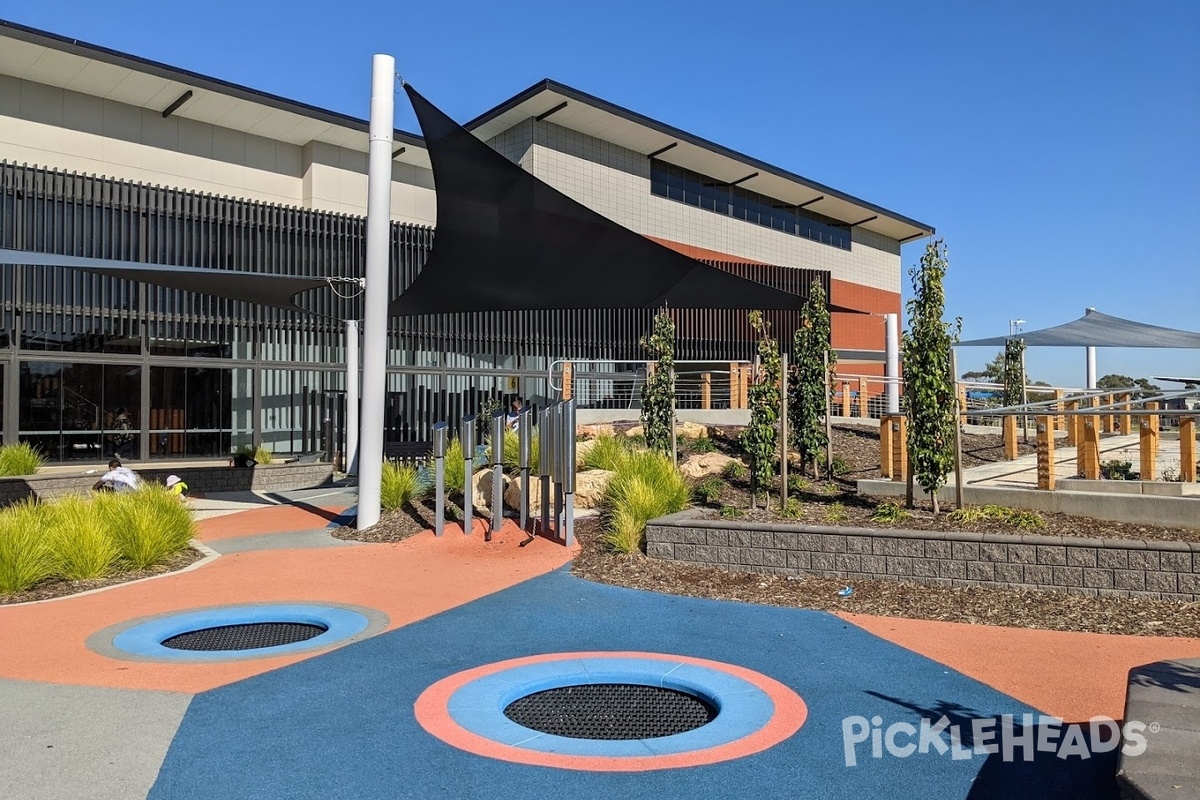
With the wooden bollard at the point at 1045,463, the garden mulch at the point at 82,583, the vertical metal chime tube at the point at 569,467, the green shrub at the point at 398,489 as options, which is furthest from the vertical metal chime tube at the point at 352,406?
the wooden bollard at the point at 1045,463

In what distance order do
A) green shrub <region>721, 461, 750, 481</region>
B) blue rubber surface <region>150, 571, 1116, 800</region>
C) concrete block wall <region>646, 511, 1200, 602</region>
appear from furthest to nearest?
green shrub <region>721, 461, 750, 481</region> → concrete block wall <region>646, 511, 1200, 602</region> → blue rubber surface <region>150, 571, 1116, 800</region>

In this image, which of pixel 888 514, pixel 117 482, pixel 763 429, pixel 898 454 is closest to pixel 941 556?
pixel 888 514

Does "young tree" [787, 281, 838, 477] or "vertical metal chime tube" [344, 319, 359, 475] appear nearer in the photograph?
"young tree" [787, 281, 838, 477]

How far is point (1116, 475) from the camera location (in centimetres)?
1112

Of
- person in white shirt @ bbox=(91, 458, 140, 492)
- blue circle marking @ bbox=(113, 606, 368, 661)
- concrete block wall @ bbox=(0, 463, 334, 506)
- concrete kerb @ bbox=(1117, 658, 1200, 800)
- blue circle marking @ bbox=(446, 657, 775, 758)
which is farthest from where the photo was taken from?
concrete block wall @ bbox=(0, 463, 334, 506)

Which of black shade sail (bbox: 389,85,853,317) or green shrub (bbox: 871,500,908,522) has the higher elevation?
black shade sail (bbox: 389,85,853,317)

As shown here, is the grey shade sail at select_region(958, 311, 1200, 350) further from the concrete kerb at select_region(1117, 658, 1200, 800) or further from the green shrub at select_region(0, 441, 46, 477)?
the green shrub at select_region(0, 441, 46, 477)

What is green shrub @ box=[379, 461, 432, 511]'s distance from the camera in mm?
12492

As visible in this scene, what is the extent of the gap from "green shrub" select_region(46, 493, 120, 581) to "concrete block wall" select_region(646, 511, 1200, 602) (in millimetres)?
5318

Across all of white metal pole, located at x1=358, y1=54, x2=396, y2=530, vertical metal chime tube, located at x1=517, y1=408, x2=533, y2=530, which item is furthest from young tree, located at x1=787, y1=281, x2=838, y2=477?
white metal pole, located at x1=358, y1=54, x2=396, y2=530

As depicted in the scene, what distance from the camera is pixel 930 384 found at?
967cm

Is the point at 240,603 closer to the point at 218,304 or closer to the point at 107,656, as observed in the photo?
the point at 107,656

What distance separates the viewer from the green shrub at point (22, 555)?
25.9ft

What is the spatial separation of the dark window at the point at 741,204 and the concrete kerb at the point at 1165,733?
32.0 m
